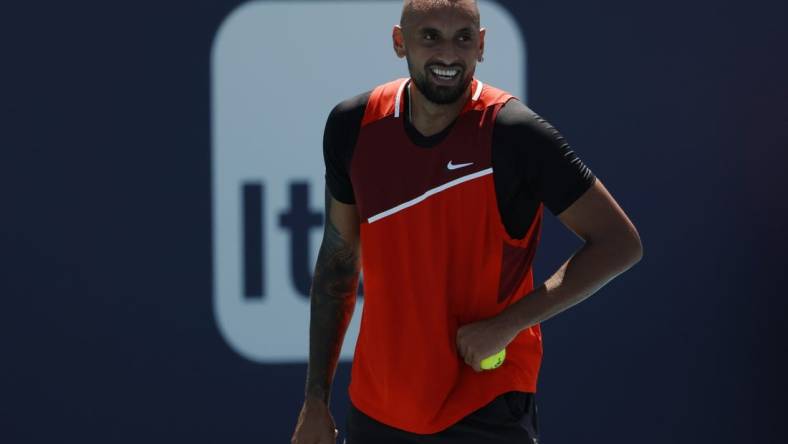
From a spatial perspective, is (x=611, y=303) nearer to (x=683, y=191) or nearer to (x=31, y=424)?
(x=683, y=191)

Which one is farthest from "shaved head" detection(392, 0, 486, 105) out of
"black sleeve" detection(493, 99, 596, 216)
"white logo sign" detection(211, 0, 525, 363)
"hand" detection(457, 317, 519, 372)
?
"white logo sign" detection(211, 0, 525, 363)

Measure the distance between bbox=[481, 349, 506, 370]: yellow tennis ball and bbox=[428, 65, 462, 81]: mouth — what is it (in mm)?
513

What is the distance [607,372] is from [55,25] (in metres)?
2.05

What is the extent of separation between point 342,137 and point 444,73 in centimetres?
26

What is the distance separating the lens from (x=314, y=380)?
2582 mm

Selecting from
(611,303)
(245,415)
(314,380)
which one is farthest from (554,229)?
(314,380)

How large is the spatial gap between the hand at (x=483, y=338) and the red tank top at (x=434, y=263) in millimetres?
58

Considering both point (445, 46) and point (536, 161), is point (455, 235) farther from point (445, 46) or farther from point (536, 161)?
point (445, 46)

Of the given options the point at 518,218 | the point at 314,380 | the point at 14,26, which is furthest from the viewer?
the point at 14,26

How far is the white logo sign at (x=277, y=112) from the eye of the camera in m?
3.93

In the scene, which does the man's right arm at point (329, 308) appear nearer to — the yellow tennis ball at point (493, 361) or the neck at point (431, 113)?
the neck at point (431, 113)

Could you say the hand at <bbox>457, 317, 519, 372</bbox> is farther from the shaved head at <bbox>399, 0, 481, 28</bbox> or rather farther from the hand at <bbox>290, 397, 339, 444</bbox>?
the shaved head at <bbox>399, 0, 481, 28</bbox>

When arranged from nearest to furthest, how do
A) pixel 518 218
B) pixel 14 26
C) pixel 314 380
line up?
pixel 518 218 → pixel 314 380 → pixel 14 26

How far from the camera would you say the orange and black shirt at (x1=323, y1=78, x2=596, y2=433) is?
7.55ft
